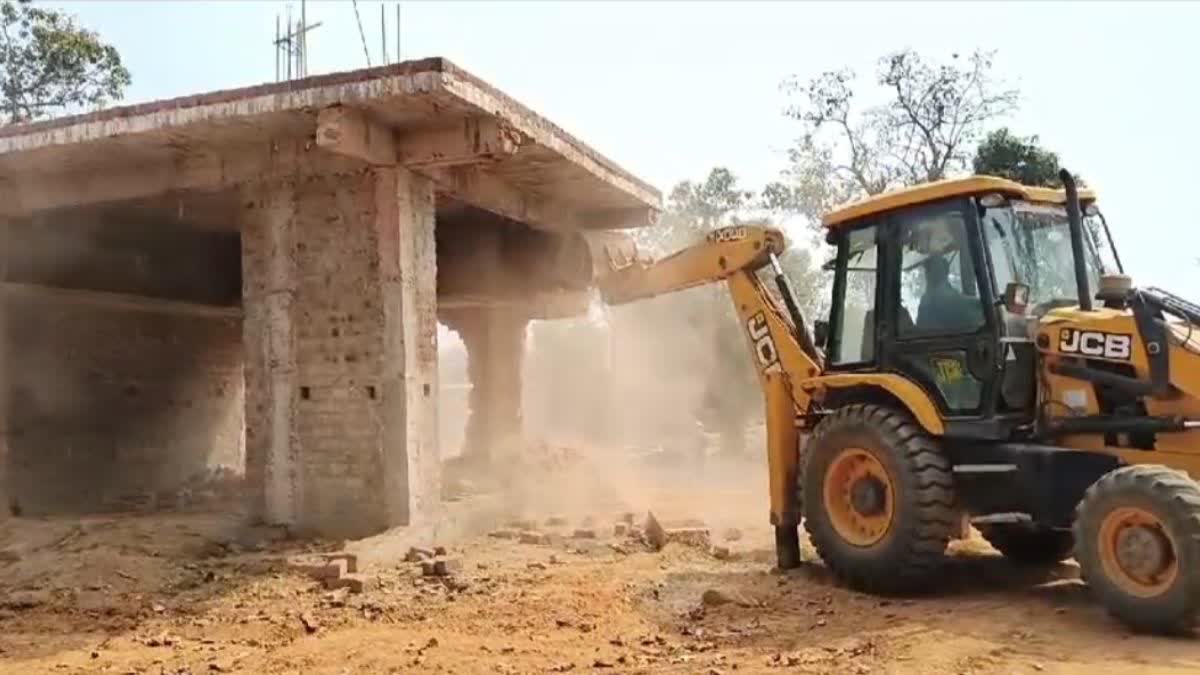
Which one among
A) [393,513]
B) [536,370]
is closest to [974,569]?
[393,513]

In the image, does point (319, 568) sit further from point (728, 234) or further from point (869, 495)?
point (728, 234)

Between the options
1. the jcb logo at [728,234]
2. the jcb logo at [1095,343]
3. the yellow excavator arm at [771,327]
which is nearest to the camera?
the jcb logo at [1095,343]

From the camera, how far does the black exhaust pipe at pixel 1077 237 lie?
246 inches

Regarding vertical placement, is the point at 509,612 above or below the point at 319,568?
below

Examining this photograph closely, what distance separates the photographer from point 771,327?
8.08 metres

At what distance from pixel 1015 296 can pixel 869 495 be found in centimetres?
161

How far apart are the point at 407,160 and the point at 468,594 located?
3820 millimetres

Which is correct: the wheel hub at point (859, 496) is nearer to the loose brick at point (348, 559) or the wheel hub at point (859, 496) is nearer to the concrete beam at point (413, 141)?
the loose brick at point (348, 559)

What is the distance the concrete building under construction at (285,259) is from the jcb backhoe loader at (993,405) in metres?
3.29

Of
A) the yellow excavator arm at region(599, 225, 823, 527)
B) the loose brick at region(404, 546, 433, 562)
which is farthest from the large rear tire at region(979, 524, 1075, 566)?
the loose brick at region(404, 546, 433, 562)

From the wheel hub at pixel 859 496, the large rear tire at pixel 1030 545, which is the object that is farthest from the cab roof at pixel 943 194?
the large rear tire at pixel 1030 545

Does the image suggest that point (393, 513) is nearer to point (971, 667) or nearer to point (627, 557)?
point (627, 557)

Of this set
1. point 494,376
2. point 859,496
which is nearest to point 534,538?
point 859,496

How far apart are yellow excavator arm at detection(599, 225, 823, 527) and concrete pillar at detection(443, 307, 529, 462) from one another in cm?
722
